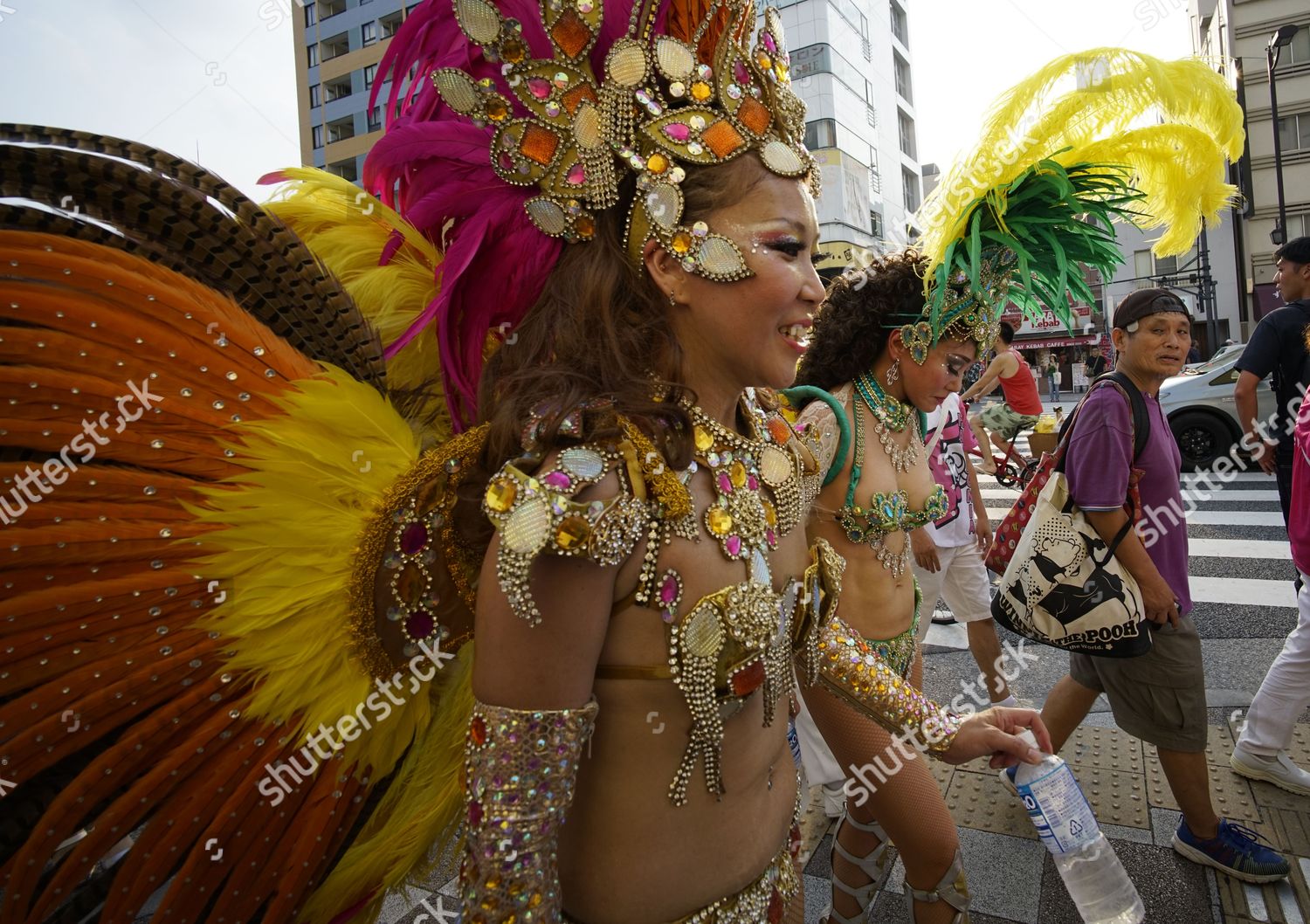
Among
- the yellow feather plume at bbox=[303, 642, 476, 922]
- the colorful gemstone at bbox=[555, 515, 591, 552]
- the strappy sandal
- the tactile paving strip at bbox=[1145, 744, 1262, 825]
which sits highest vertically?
the colorful gemstone at bbox=[555, 515, 591, 552]

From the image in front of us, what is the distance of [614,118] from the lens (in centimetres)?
135

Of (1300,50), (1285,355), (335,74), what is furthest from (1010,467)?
(335,74)

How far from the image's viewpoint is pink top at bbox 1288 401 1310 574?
319 centimetres

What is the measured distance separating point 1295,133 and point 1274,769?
34.1 m

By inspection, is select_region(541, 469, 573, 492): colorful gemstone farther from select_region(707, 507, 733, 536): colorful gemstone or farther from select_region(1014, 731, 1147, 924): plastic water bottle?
select_region(1014, 731, 1147, 924): plastic water bottle

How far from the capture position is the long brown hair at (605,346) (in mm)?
1256

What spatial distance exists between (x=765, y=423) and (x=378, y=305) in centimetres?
84

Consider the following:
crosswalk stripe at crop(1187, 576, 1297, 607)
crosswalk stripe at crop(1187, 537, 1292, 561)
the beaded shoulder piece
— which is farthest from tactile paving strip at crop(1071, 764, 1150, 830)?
crosswalk stripe at crop(1187, 537, 1292, 561)

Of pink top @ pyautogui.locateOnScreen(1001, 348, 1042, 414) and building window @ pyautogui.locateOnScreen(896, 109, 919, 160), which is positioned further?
building window @ pyautogui.locateOnScreen(896, 109, 919, 160)

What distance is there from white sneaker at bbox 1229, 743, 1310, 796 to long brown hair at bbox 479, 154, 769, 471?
3.38 m

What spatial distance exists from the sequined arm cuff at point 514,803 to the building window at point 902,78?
47032 millimetres

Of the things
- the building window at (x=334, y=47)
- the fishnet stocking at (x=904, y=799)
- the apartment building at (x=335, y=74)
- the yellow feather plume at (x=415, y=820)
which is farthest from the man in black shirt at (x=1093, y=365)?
the building window at (x=334, y=47)

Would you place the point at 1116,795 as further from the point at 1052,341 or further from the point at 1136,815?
the point at 1052,341

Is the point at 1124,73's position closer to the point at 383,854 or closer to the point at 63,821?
the point at 383,854
